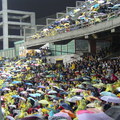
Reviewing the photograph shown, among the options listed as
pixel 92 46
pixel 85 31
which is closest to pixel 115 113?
pixel 85 31

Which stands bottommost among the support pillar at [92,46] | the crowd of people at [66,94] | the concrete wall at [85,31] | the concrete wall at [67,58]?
the crowd of people at [66,94]

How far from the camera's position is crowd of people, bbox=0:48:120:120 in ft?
28.3

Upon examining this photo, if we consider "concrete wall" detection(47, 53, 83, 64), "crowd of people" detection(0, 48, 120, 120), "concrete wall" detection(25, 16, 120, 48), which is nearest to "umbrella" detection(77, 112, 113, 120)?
"crowd of people" detection(0, 48, 120, 120)

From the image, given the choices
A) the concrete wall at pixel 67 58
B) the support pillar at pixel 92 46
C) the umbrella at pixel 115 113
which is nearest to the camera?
the umbrella at pixel 115 113

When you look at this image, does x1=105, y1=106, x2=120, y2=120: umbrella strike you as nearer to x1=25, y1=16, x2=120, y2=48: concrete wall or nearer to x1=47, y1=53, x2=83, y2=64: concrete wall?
x1=25, y1=16, x2=120, y2=48: concrete wall

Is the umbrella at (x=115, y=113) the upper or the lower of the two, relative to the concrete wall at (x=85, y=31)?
lower

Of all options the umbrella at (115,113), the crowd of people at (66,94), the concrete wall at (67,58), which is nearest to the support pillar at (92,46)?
the concrete wall at (67,58)

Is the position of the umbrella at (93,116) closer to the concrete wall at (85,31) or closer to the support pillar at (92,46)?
the concrete wall at (85,31)

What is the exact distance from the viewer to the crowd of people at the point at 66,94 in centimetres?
864

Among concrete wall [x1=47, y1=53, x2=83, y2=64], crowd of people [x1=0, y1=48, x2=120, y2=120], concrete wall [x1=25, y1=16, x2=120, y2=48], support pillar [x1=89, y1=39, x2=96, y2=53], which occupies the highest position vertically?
concrete wall [x1=25, y1=16, x2=120, y2=48]

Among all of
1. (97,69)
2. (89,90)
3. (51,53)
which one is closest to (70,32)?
(97,69)

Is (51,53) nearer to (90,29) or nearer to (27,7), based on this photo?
(90,29)

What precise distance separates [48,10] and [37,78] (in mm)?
40458

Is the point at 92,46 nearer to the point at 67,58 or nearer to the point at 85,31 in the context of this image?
the point at 67,58
